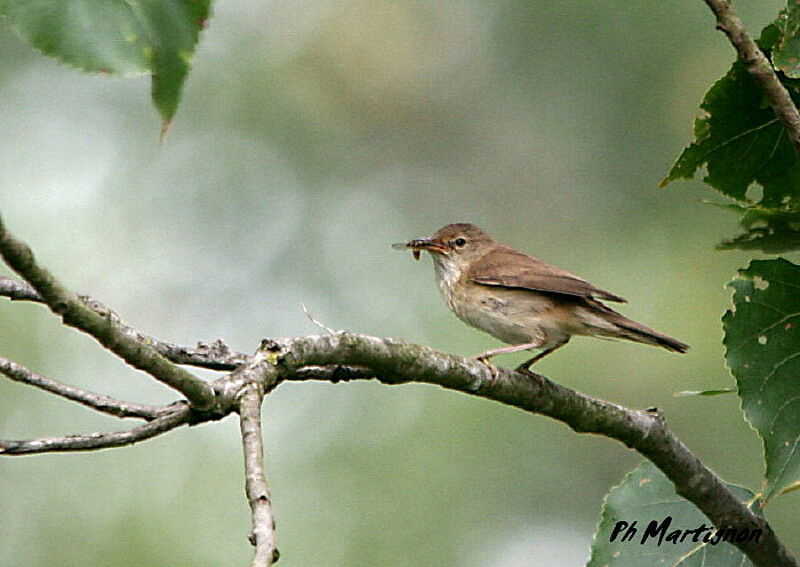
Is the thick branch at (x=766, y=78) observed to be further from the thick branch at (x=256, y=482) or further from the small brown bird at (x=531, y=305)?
the small brown bird at (x=531, y=305)

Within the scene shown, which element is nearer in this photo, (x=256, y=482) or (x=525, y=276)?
(x=256, y=482)

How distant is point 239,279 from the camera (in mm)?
12047

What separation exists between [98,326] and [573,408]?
169cm

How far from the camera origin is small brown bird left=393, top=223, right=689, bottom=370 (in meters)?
4.72

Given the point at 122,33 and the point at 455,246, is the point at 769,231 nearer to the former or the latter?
the point at 122,33

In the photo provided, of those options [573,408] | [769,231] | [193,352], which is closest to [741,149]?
[769,231]

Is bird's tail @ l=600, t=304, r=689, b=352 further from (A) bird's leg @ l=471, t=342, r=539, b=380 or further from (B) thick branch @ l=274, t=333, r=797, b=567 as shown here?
(B) thick branch @ l=274, t=333, r=797, b=567

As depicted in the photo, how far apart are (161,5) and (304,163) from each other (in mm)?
12505

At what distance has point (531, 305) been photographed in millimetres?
4926

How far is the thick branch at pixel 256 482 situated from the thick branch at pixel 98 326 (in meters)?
0.08

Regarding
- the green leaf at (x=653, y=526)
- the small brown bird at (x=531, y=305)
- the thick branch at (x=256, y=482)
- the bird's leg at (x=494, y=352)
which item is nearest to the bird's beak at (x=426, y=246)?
the small brown bird at (x=531, y=305)

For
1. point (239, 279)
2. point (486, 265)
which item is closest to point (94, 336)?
point (486, 265)

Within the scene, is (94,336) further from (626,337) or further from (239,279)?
(239,279)

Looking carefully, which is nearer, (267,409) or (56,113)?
(267,409)
